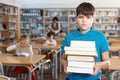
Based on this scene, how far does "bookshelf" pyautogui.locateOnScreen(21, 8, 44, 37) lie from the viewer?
486 inches

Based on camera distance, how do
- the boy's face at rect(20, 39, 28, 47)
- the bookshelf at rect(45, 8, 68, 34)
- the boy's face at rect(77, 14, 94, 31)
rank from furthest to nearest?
the bookshelf at rect(45, 8, 68, 34) → the boy's face at rect(20, 39, 28, 47) → the boy's face at rect(77, 14, 94, 31)

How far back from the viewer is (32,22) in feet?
41.0

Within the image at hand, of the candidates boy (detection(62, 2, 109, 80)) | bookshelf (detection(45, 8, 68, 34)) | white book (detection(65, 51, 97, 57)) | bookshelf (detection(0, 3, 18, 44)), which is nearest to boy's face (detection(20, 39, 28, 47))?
boy (detection(62, 2, 109, 80))

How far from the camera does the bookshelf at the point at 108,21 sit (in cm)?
1184

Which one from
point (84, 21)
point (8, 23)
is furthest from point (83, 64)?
point (8, 23)

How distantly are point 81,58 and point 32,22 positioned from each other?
11.0 meters

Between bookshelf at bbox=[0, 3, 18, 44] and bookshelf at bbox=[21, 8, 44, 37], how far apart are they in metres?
0.57

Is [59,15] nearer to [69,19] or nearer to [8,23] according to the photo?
[69,19]

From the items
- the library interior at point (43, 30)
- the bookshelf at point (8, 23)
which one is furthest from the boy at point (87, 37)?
the bookshelf at point (8, 23)

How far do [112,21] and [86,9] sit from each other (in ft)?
34.1

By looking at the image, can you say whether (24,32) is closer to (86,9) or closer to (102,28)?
(102,28)

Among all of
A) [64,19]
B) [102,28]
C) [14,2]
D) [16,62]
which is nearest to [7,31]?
[14,2]

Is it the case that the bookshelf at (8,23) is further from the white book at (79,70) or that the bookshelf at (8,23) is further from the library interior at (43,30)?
the white book at (79,70)

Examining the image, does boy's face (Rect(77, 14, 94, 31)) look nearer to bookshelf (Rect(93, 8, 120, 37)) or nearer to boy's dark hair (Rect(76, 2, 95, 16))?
boy's dark hair (Rect(76, 2, 95, 16))
